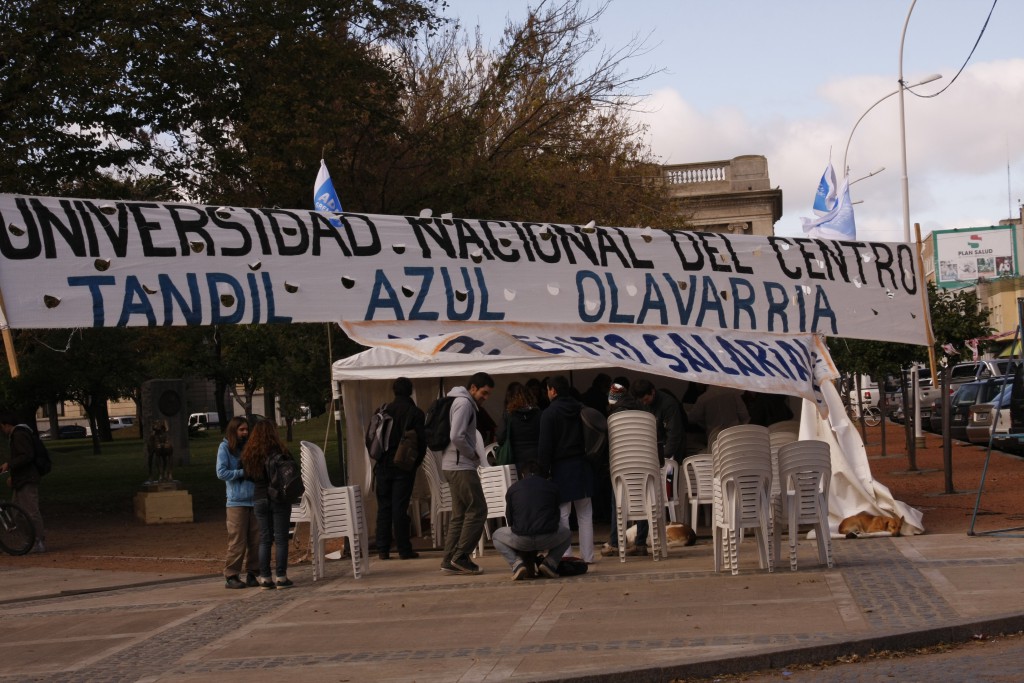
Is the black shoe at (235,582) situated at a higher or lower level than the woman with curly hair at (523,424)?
lower

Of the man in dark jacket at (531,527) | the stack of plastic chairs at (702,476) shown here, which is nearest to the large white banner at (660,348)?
the man in dark jacket at (531,527)

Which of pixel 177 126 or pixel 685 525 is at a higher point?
pixel 177 126

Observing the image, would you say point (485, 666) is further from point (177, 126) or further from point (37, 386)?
point (37, 386)

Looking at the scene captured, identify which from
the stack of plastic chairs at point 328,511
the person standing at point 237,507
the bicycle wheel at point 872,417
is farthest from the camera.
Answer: the bicycle wheel at point 872,417

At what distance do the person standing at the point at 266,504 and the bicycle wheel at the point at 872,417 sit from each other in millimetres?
37482

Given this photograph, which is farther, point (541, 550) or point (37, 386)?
point (37, 386)

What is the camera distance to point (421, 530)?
51.3 ft

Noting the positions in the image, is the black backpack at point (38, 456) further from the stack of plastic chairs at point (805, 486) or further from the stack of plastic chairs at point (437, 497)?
the stack of plastic chairs at point (805, 486)

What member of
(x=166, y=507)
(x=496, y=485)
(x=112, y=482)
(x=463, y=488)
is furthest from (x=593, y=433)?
(x=112, y=482)

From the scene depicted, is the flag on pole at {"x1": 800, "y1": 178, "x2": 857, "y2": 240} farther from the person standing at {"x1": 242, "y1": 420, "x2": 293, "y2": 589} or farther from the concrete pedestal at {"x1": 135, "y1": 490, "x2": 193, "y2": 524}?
the concrete pedestal at {"x1": 135, "y1": 490, "x2": 193, "y2": 524}

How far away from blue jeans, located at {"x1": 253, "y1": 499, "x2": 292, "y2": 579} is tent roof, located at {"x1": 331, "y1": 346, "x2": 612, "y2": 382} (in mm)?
2539

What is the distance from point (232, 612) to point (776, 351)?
5567 millimetres

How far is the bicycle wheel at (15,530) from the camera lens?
16.3 meters

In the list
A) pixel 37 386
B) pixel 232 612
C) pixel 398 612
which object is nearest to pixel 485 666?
pixel 398 612
